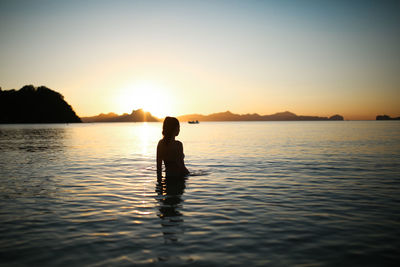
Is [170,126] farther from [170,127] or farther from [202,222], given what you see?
[202,222]

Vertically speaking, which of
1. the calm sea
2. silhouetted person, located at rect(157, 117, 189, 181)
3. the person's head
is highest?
the person's head

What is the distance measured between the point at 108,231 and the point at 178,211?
7.52 feet

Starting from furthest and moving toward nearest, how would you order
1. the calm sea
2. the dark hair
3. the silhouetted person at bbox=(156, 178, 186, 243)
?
the dark hair
the silhouetted person at bbox=(156, 178, 186, 243)
the calm sea

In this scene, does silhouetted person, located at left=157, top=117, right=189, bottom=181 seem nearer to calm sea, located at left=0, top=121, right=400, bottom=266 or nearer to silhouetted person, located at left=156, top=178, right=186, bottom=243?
silhouetted person, located at left=156, top=178, right=186, bottom=243

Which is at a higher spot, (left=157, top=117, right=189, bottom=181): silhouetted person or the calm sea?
(left=157, top=117, right=189, bottom=181): silhouetted person

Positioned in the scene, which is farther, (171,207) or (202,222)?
(171,207)

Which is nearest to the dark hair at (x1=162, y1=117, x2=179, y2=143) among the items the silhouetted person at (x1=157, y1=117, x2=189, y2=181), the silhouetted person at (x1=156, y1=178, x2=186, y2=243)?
the silhouetted person at (x1=157, y1=117, x2=189, y2=181)

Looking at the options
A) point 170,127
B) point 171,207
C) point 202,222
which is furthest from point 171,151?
point 202,222

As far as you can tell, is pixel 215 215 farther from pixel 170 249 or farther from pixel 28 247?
pixel 28 247

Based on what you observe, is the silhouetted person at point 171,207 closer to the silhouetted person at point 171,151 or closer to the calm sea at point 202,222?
the calm sea at point 202,222

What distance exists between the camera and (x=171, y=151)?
11.1 m

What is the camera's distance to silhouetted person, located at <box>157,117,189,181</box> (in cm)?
1058

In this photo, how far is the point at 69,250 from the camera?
5.64 m

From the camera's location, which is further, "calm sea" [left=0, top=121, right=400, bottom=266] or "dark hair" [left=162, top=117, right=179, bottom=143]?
"dark hair" [left=162, top=117, right=179, bottom=143]
